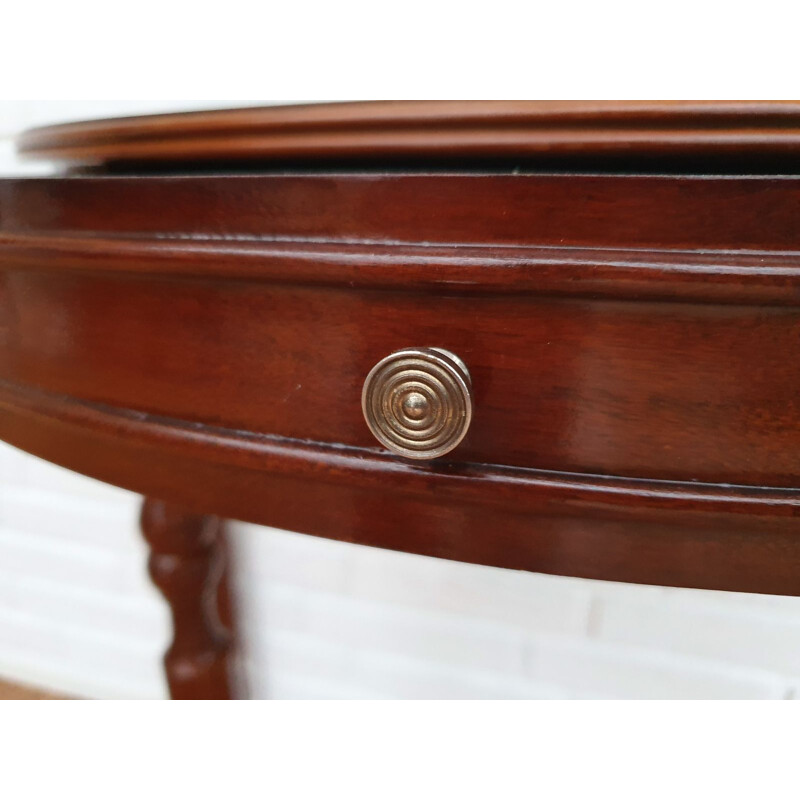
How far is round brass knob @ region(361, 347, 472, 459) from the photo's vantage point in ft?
0.61

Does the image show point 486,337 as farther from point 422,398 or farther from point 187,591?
point 187,591

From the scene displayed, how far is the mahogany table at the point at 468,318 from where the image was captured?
170mm

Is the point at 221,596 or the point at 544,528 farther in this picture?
the point at 221,596

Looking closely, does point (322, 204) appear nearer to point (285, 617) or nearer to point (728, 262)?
point (728, 262)

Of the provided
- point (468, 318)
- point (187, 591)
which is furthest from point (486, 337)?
point (187, 591)

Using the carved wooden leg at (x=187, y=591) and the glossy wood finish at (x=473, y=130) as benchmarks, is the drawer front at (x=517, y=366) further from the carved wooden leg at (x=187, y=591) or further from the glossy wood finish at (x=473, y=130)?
the carved wooden leg at (x=187, y=591)

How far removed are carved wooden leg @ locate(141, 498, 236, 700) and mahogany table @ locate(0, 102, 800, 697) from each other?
0.96 feet

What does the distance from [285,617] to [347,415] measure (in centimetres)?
54

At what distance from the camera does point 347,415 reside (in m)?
0.20

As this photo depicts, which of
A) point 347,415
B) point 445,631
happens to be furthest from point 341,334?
point 445,631

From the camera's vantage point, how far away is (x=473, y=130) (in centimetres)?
17

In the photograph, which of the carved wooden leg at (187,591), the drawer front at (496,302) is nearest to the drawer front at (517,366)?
the drawer front at (496,302)

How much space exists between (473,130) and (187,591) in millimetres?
445
